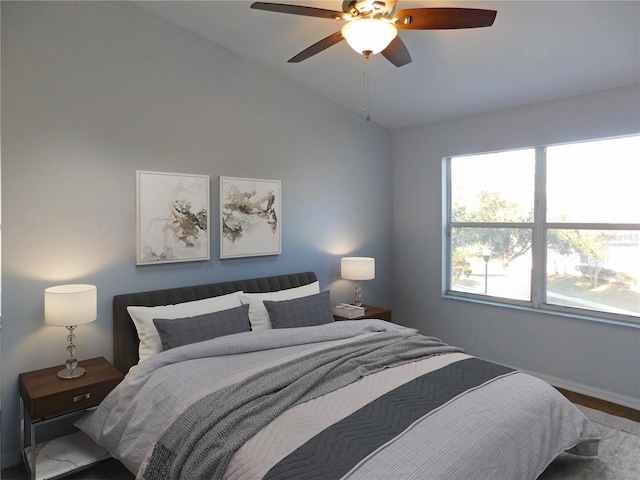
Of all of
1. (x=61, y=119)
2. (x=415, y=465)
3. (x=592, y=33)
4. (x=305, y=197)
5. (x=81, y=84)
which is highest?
(x=592, y=33)

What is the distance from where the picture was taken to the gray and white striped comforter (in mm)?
1675

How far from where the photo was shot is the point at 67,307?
2500 millimetres

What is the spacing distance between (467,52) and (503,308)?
2396 mm

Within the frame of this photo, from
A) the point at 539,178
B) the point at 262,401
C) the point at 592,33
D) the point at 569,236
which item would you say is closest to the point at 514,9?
the point at 592,33

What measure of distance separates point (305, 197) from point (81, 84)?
2.07 meters

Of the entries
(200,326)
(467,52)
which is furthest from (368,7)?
(200,326)

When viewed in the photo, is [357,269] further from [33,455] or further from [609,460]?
[33,455]

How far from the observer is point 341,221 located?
4523 mm

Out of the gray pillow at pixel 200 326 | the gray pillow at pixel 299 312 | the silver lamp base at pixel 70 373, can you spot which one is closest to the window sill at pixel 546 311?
the gray pillow at pixel 299 312

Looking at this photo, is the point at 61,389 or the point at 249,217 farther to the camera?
the point at 249,217

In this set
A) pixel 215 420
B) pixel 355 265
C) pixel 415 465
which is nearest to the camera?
pixel 415 465

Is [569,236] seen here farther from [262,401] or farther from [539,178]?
[262,401]

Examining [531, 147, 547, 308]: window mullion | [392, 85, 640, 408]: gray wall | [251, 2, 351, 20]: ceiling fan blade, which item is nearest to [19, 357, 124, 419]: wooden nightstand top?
[251, 2, 351, 20]: ceiling fan blade

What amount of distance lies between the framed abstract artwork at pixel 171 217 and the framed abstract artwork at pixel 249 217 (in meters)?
0.18
